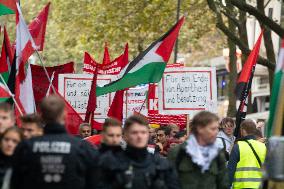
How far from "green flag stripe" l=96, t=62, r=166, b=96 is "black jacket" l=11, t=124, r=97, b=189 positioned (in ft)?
19.4

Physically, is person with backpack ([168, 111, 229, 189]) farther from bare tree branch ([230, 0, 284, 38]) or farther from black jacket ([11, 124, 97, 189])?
bare tree branch ([230, 0, 284, 38])

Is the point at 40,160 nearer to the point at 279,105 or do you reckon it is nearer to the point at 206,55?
the point at 279,105

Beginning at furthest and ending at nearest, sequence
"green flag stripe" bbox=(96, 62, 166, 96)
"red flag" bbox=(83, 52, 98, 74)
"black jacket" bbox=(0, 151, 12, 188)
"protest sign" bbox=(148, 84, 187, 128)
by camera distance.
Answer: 1. "protest sign" bbox=(148, 84, 187, 128)
2. "red flag" bbox=(83, 52, 98, 74)
3. "green flag stripe" bbox=(96, 62, 166, 96)
4. "black jacket" bbox=(0, 151, 12, 188)

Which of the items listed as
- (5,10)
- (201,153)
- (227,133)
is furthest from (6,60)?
(201,153)

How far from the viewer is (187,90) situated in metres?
18.6

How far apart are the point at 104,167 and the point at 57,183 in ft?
1.84

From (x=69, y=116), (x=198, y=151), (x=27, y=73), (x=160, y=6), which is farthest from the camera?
(x=160, y=6)

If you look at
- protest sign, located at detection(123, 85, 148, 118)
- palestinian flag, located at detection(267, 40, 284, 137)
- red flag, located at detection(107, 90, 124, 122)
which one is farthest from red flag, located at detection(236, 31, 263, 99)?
palestinian flag, located at detection(267, 40, 284, 137)

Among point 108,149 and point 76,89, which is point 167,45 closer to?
point 76,89

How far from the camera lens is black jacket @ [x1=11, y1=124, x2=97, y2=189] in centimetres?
902

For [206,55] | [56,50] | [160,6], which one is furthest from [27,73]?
[206,55]

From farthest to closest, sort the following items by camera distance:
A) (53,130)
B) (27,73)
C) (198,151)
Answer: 1. (27,73)
2. (198,151)
3. (53,130)

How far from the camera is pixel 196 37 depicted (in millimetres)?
39438

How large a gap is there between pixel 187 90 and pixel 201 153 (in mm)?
8516
